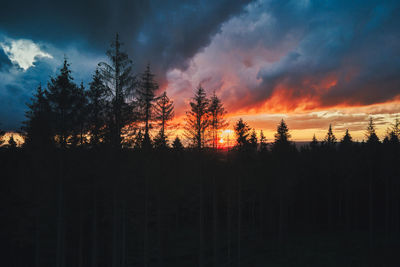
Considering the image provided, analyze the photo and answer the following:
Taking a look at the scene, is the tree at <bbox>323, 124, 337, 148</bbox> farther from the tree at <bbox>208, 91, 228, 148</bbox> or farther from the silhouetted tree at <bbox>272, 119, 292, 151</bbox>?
the tree at <bbox>208, 91, 228, 148</bbox>

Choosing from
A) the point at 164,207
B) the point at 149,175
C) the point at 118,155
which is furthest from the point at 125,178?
the point at 164,207

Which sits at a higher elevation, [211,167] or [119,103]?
[119,103]

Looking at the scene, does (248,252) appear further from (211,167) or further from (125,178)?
(125,178)

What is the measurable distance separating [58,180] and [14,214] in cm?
956

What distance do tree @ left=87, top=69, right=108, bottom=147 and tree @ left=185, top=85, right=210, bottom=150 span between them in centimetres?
723

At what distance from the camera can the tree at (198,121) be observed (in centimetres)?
1892

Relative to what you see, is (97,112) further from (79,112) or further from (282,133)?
(282,133)

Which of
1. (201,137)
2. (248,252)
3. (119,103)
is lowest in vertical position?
(248,252)

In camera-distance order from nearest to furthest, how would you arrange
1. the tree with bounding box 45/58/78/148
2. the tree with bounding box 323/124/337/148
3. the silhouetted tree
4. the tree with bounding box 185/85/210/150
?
1. the tree with bounding box 45/58/78/148
2. the tree with bounding box 185/85/210/150
3. the silhouetted tree
4. the tree with bounding box 323/124/337/148

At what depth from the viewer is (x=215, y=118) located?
2006 cm

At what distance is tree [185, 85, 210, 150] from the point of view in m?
18.9

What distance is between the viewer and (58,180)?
46.5 feet

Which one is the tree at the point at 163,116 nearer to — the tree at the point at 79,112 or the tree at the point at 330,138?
the tree at the point at 79,112

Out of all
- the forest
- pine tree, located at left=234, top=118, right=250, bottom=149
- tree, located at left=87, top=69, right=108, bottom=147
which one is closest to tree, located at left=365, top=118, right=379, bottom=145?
the forest
